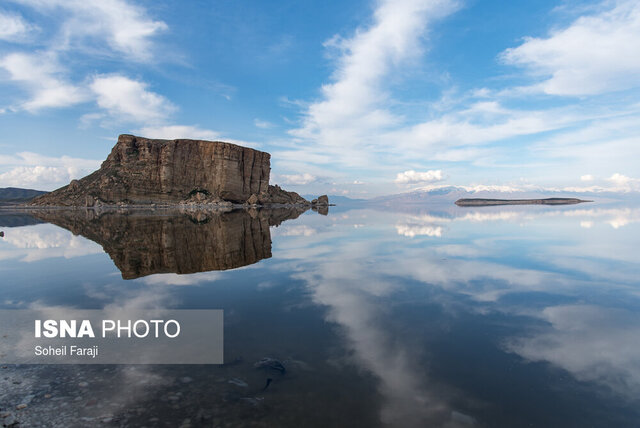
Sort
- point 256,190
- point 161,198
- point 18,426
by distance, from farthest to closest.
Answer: point 256,190, point 161,198, point 18,426

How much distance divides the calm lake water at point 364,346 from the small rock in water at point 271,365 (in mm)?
180

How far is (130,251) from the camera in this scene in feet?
67.7

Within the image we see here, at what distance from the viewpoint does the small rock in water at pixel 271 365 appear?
6.55m

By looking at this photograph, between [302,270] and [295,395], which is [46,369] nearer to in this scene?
[295,395]

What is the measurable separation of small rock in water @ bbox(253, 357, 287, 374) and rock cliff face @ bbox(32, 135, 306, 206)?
13357 cm

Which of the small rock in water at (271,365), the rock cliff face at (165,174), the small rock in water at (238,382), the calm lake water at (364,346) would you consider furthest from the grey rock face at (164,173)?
the small rock in water at (238,382)

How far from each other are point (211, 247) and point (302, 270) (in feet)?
31.1

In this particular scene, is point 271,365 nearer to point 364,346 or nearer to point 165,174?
point 364,346

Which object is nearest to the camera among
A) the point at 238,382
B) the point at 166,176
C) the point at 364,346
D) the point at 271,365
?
the point at 238,382

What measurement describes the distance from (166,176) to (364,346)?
144924 mm

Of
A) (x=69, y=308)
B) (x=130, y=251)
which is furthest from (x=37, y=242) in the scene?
(x=69, y=308)

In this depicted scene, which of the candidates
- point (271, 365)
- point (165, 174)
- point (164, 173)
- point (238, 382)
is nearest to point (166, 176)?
point (165, 174)

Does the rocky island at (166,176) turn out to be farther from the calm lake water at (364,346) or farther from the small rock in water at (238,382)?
the small rock in water at (238,382)

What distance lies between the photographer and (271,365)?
262 inches
